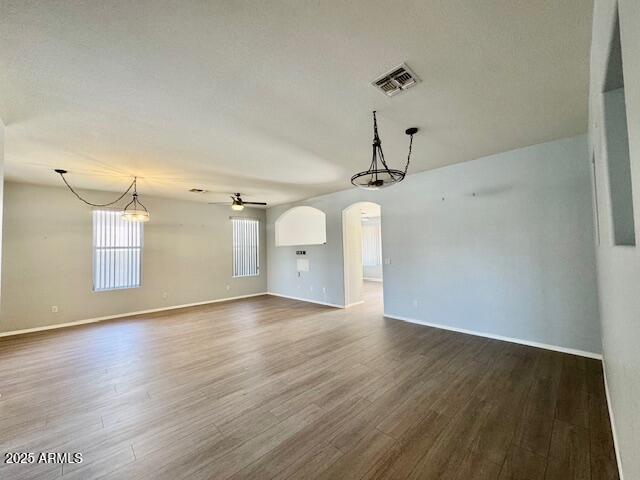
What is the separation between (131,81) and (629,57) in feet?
9.49

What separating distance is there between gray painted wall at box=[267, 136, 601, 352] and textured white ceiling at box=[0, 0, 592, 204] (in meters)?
0.57

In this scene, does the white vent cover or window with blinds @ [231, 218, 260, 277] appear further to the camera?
window with blinds @ [231, 218, 260, 277]

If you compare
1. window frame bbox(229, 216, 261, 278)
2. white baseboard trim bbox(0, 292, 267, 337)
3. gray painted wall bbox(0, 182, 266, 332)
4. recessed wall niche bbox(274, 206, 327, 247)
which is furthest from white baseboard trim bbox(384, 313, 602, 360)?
gray painted wall bbox(0, 182, 266, 332)

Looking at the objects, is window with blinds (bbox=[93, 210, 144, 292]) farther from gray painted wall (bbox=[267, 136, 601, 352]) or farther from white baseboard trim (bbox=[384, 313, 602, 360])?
white baseboard trim (bbox=[384, 313, 602, 360])

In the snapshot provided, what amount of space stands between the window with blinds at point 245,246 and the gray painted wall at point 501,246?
15.1ft

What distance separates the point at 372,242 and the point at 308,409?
973 centimetres

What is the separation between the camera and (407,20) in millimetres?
1587

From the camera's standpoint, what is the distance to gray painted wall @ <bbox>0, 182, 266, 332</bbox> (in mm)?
4957

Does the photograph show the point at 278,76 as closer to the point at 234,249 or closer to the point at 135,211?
the point at 135,211

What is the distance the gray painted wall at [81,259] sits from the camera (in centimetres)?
496

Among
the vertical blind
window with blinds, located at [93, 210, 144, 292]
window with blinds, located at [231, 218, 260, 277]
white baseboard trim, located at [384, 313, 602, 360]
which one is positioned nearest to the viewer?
white baseboard trim, located at [384, 313, 602, 360]

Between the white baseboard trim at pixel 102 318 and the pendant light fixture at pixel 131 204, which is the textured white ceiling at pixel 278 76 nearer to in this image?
the pendant light fixture at pixel 131 204

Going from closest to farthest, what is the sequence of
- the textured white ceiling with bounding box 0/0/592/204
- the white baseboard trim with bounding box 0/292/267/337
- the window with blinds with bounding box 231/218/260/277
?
the textured white ceiling with bounding box 0/0/592/204 < the white baseboard trim with bounding box 0/292/267/337 < the window with blinds with bounding box 231/218/260/277

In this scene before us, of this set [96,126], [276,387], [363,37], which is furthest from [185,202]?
[363,37]
